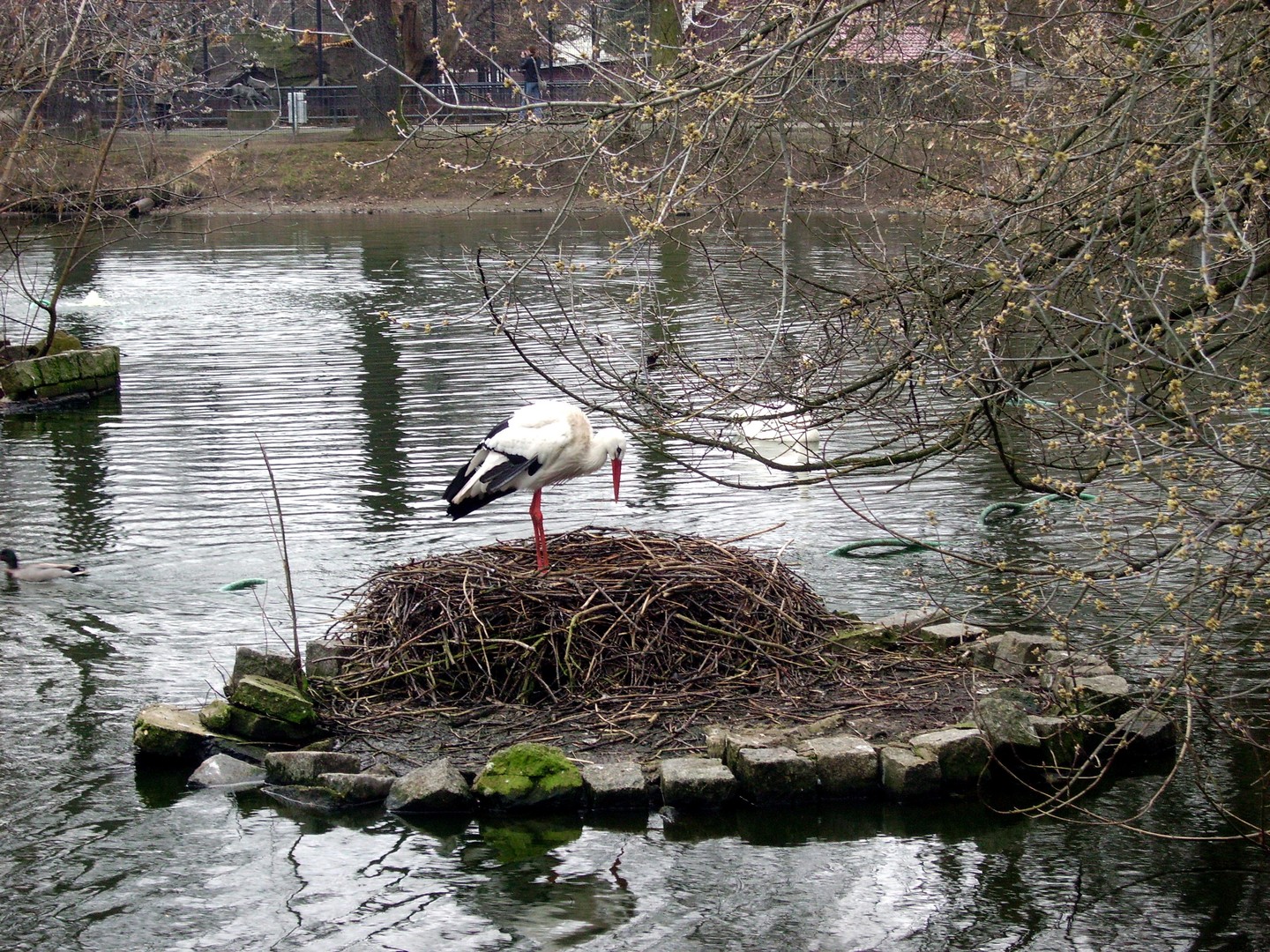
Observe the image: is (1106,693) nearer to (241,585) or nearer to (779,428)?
(779,428)

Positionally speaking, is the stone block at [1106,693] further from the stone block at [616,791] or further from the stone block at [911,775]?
the stone block at [616,791]

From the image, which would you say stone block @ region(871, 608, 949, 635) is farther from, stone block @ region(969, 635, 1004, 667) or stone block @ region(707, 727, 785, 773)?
stone block @ region(707, 727, 785, 773)

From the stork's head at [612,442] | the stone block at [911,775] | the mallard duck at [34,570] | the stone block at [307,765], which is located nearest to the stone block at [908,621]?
the stone block at [911,775]

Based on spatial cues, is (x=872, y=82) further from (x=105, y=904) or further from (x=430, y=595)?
(x=105, y=904)

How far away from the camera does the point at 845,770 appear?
814 cm

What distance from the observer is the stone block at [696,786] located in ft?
26.1

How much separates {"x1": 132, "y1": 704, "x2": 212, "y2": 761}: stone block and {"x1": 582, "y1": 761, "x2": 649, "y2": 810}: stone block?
249cm

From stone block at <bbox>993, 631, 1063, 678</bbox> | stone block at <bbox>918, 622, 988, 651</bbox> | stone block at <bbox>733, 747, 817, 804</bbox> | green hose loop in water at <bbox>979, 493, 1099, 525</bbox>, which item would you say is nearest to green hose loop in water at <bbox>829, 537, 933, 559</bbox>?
green hose loop in water at <bbox>979, 493, 1099, 525</bbox>

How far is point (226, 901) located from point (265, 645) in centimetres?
281

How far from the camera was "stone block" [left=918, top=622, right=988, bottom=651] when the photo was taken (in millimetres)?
9961

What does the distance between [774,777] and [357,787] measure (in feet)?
7.75

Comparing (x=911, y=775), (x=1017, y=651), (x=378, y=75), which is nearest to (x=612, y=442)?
(x=1017, y=651)

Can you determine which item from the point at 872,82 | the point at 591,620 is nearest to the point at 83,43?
the point at 872,82

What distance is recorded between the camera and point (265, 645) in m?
9.76
